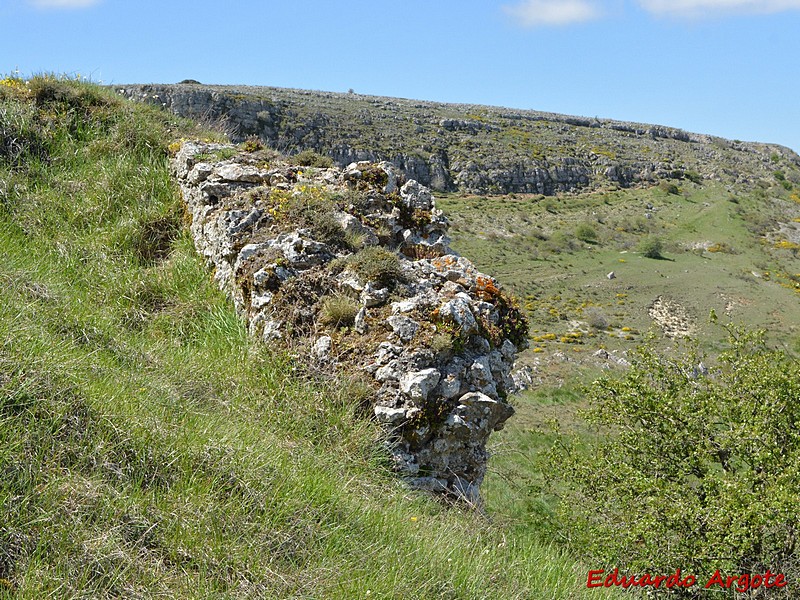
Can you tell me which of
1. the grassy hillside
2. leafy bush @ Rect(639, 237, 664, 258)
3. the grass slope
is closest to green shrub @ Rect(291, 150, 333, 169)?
the grassy hillside

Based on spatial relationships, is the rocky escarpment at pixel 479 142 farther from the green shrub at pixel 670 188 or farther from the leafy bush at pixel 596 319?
the leafy bush at pixel 596 319

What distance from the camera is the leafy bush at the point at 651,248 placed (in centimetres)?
6694

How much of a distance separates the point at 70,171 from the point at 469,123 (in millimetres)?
93875

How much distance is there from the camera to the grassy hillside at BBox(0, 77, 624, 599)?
272 cm

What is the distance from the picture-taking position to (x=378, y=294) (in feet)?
18.1

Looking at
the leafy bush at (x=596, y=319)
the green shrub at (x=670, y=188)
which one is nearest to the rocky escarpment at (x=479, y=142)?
the green shrub at (x=670, y=188)

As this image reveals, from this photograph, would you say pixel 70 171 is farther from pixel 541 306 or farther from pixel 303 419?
pixel 541 306

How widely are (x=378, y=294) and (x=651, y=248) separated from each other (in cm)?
6829

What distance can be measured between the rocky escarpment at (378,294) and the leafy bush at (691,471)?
4.70 meters

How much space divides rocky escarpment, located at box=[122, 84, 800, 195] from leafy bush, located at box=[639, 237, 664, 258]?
22.1 m

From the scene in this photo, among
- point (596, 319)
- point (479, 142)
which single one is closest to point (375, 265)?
point (596, 319)

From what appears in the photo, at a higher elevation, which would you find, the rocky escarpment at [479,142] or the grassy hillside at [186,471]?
the rocky escarpment at [479,142]

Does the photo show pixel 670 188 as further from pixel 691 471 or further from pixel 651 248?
pixel 691 471

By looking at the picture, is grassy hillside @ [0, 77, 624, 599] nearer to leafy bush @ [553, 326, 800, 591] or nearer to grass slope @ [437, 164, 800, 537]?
leafy bush @ [553, 326, 800, 591]
